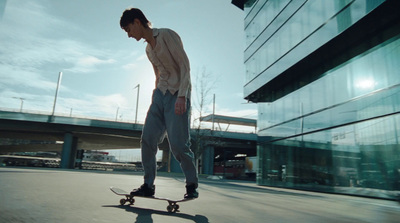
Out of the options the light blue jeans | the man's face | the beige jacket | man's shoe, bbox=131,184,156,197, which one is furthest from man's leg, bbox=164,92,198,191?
the man's face

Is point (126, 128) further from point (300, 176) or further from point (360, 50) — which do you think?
point (360, 50)

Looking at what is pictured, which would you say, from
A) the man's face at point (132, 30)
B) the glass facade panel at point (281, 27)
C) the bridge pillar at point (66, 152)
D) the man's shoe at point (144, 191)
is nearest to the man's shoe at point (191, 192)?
the man's shoe at point (144, 191)

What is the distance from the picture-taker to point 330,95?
10.8 m

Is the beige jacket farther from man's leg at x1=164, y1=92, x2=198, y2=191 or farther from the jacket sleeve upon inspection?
man's leg at x1=164, y1=92, x2=198, y2=191

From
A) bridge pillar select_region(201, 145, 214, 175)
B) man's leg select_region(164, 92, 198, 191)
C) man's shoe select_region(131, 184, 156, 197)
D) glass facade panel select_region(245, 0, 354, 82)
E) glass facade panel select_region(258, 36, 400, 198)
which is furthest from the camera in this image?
bridge pillar select_region(201, 145, 214, 175)

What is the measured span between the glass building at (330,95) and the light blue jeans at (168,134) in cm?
738

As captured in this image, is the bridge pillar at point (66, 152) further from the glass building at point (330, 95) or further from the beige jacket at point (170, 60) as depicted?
the beige jacket at point (170, 60)

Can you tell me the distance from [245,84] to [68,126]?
27.8 m

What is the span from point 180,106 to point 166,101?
219 millimetres

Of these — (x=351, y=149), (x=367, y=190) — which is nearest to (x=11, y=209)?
(x=367, y=190)

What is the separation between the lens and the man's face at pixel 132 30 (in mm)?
2824

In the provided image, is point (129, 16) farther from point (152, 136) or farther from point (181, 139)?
point (181, 139)

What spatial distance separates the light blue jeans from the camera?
2686 millimetres

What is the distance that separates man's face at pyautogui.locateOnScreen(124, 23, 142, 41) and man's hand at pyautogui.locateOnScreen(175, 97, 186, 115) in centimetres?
85
